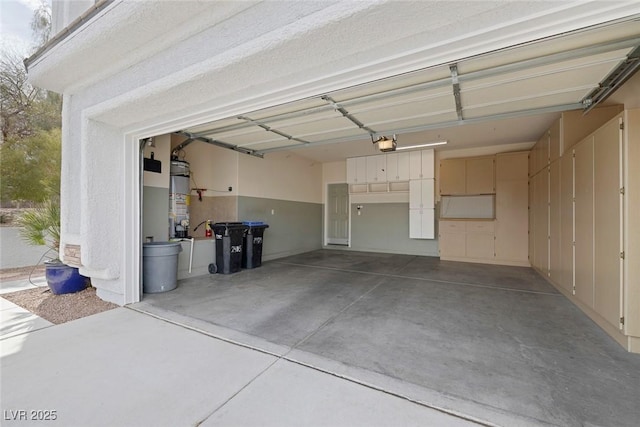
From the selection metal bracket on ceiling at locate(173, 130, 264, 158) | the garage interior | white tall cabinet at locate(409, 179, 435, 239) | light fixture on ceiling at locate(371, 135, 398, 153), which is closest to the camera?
the garage interior

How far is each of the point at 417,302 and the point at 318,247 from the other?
5.63 meters

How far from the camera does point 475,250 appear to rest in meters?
6.71

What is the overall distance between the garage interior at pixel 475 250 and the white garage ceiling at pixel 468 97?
23 millimetres

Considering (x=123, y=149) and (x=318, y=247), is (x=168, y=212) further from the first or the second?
(x=318, y=247)

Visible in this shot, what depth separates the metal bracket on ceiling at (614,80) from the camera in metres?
2.41

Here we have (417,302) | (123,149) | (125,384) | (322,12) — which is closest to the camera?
(322,12)

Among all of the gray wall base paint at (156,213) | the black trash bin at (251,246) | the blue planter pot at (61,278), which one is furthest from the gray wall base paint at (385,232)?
the blue planter pot at (61,278)

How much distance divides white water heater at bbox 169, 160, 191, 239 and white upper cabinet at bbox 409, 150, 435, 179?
5674mm

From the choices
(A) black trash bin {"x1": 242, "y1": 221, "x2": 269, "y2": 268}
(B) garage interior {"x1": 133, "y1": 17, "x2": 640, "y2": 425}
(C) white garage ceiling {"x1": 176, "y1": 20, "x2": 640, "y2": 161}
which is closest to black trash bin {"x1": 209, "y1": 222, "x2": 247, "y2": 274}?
(B) garage interior {"x1": 133, "y1": 17, "x2": 640, "y2": 425}

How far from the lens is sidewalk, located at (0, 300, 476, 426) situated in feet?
5.02

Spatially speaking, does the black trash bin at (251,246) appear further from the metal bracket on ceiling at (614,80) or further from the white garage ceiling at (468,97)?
the metal bracket on ceiling at (614,80)

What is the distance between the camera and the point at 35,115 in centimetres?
607

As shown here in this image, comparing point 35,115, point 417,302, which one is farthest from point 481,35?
point 35,115

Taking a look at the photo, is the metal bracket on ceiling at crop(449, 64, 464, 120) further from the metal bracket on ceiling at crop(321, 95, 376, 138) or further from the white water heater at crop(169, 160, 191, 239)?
the white water heater at crop(169, 160, 191, 239)
